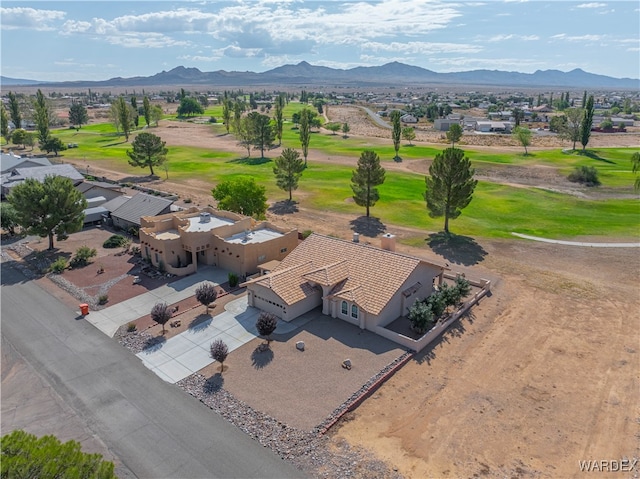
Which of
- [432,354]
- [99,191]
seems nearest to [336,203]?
[99,191]

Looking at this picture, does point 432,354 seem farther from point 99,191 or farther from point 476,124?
point 476,124

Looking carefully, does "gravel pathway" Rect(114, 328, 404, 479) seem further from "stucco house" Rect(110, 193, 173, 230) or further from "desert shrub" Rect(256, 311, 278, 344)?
"stucco house" Rect(110, 193, 173, 230)

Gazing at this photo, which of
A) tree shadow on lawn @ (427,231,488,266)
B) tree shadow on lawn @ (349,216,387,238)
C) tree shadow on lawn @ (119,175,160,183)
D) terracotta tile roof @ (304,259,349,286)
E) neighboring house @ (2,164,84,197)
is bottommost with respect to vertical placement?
tree shadow on lawn @ (427,231,488,266)

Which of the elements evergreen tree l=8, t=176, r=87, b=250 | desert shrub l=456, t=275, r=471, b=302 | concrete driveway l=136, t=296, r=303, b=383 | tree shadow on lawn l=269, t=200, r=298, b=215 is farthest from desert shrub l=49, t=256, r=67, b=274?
desert shrub l=456, t=275, r=471, b=302

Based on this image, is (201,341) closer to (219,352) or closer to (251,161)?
(219,352)

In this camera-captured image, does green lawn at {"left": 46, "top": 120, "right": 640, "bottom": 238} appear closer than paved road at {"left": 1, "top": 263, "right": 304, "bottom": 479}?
No
